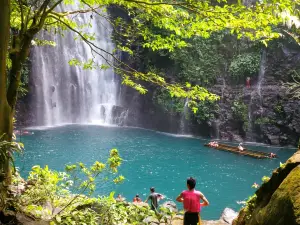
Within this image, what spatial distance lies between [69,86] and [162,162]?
69.6 ft

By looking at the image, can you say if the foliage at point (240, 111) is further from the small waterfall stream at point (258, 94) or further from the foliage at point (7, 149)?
the foliage at point (7, 149)

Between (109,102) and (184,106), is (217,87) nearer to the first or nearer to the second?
(184,106)

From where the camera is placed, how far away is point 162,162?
1812cm

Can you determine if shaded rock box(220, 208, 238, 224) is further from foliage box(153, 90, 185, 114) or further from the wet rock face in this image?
foliage box(153, 90, 185, 114)

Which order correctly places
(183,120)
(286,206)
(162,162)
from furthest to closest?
(183,120), (162,162), (286,206)

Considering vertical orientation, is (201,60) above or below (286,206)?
above

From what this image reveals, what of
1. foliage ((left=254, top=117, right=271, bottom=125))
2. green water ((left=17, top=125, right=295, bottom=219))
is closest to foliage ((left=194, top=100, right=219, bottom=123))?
green water ((left=17, top=125, right=295, bottom=219))

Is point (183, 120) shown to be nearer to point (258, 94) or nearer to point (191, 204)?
point (258, 94)

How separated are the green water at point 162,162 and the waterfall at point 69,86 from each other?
23.4 ft

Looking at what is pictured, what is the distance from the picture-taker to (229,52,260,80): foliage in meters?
27.2

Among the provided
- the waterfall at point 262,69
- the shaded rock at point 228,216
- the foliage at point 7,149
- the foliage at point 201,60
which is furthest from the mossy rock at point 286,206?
the foliage at point 201,60

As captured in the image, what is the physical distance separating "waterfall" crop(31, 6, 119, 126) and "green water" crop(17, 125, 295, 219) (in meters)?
7.14

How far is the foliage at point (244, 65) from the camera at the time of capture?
27.2 m

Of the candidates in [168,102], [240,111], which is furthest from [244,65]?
[168,102]
